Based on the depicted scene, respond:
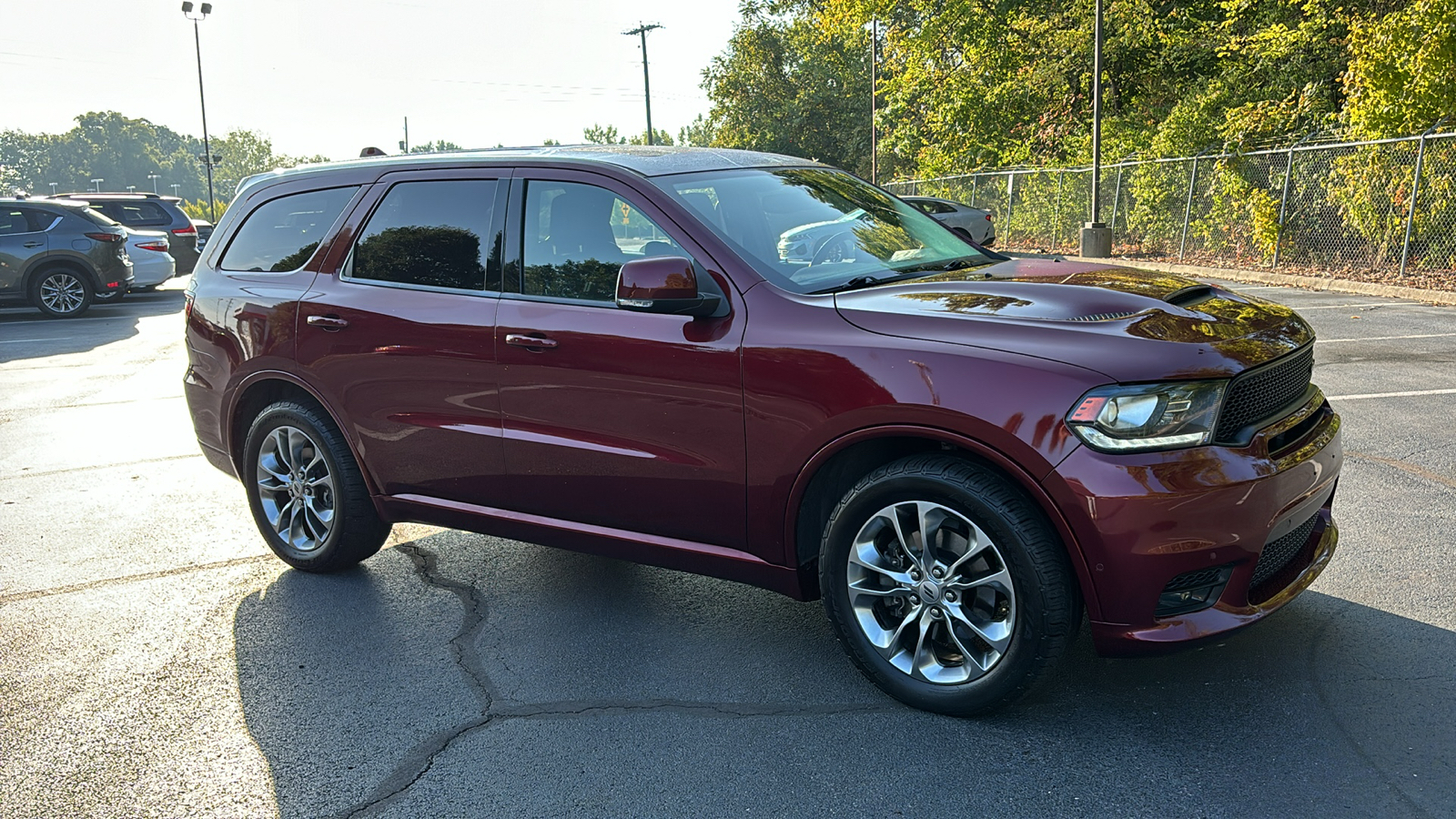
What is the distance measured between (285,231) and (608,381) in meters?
2.20

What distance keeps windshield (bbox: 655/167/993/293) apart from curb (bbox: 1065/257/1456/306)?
8.30m

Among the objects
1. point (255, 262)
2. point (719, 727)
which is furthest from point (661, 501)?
point (255, 262)

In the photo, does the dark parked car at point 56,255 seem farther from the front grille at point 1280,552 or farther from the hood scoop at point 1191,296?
the front grille at point 1280,552

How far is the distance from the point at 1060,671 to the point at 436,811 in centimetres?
203

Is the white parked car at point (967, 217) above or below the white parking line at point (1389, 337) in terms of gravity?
above

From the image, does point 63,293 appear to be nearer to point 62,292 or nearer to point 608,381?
point 62,292

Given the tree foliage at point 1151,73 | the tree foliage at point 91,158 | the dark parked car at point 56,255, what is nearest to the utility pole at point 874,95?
the tree foliage at point 1151,73

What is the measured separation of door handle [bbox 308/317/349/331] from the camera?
190 inches

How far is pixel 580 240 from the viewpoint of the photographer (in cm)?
425

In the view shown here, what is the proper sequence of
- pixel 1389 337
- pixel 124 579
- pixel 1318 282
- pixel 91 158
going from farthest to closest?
pixel 91 158 < pixel 1318 282 < pixel 1389 337 < pixel 124 579

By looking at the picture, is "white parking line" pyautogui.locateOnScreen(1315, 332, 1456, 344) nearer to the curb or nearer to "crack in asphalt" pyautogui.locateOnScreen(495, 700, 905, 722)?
the curb

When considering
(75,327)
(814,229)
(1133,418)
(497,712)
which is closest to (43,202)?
(75,327)

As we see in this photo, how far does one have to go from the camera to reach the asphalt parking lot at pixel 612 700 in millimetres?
3133

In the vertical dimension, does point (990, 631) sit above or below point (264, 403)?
below
